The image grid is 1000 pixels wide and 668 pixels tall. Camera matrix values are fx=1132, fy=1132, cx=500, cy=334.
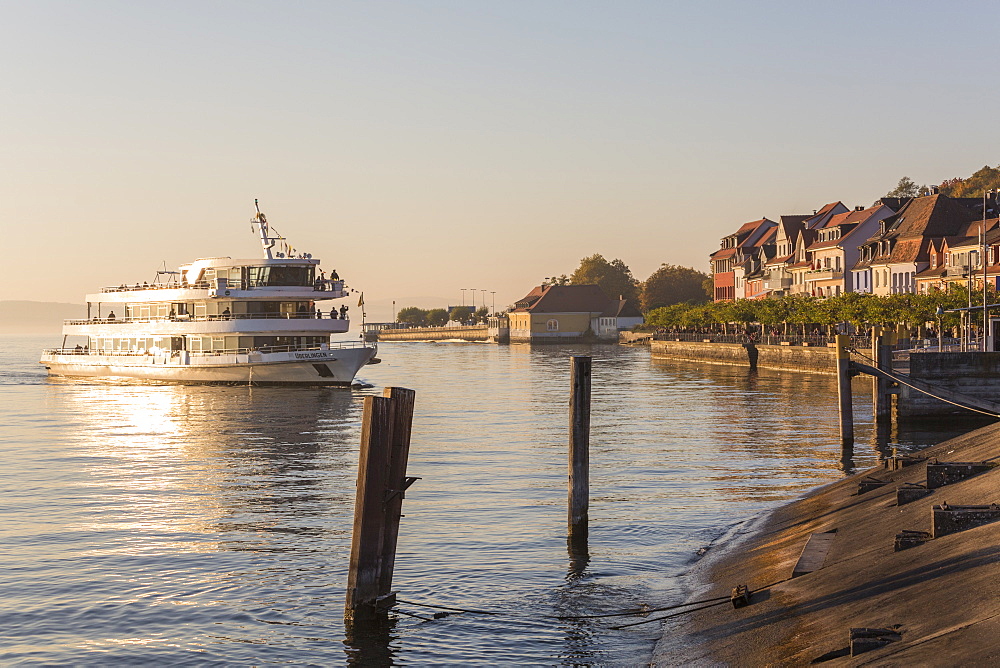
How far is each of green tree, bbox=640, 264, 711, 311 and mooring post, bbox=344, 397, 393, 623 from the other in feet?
573

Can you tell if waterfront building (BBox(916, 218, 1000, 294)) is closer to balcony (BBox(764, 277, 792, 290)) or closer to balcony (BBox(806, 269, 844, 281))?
balcony (BBox(806, 269, 844, 281))

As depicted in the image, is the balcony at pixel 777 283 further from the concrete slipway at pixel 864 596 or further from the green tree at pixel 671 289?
the concrete slipway at pixel 864 596

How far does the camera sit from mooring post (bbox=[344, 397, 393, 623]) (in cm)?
1320

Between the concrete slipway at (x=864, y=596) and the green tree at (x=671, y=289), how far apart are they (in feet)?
561

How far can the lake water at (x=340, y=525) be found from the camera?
47.8 ft

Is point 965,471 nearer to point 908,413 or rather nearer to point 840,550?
point 840,550

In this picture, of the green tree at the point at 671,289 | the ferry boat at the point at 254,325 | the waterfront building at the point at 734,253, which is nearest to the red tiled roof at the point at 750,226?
the waterfront building at the point at 734,253

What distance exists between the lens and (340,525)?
22.3 metres

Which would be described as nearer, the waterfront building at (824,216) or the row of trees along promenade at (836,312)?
the row of trees along promenade at (836,312)

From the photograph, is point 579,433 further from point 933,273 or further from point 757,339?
point 757,339

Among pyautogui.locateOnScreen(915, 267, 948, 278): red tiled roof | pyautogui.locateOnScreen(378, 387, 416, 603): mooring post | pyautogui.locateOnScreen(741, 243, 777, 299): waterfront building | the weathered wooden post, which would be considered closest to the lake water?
the weathered wooden post

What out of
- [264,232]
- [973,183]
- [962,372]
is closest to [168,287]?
[264,232]

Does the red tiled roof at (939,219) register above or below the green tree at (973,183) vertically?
below

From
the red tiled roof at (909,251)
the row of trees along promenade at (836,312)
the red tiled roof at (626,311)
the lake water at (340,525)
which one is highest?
the red tiled roof at (909,251)
